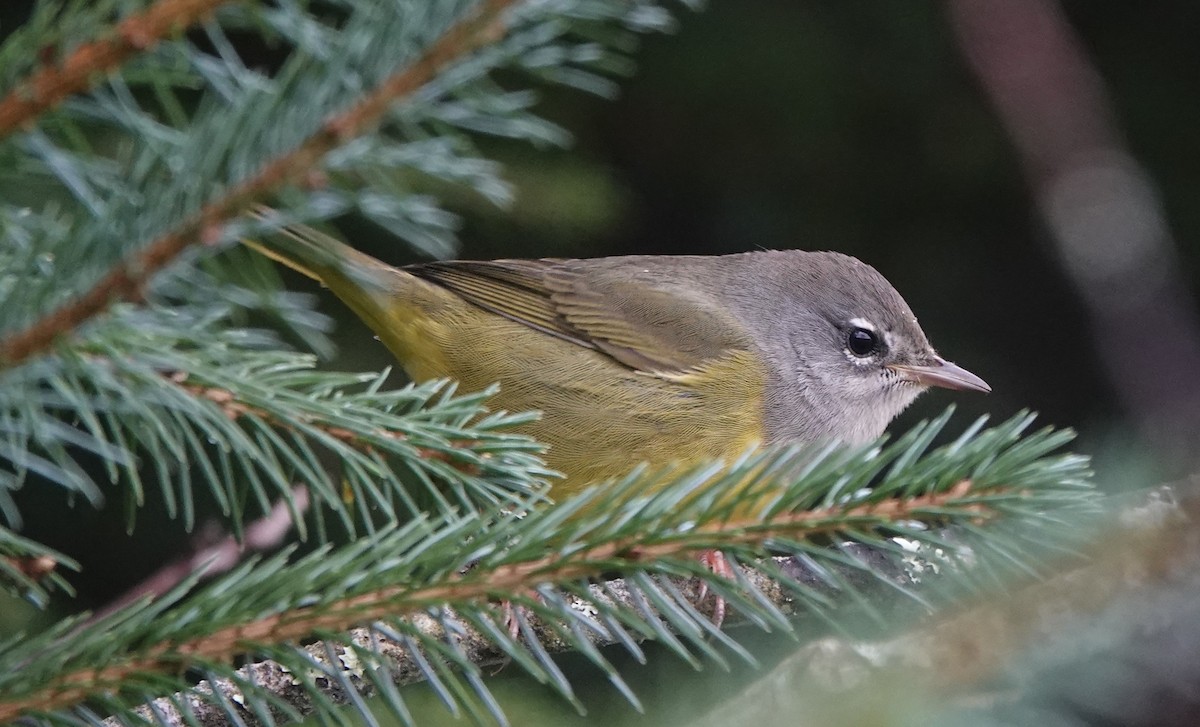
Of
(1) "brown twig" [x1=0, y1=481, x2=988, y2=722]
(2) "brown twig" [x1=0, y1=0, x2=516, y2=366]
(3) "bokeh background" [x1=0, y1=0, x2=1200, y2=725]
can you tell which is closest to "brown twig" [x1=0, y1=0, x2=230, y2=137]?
(2) "brown twig" [x1=0, y1=0, x2=516, y2=366]

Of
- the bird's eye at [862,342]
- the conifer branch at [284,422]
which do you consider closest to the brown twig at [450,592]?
the conifer branch at [284,422]

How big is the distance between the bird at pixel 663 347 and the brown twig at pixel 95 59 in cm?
191

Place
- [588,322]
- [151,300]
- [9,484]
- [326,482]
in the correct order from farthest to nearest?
1. [588,322]
2. [326,482]
3. [9,484]
4. [151,300]

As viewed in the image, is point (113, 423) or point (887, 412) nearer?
point (113, 423)

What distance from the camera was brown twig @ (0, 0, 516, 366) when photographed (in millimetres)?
920

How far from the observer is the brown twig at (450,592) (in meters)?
1.12

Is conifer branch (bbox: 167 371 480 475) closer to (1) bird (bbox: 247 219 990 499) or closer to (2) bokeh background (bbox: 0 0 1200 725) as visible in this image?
(1) bird (bbox: 247 219 990 499)

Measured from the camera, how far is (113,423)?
4.05 feet

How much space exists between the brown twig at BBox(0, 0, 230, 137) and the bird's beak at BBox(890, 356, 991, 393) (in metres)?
2.60

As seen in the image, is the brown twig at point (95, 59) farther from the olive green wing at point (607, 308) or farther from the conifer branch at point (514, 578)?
the olive green wing at point (607, 308)

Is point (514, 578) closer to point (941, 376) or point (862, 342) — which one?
point (941, 376)

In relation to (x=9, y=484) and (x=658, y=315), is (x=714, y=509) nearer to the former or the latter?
(x=9, y=484)

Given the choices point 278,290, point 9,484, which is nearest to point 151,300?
point 278,290

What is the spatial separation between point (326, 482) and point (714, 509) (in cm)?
46
